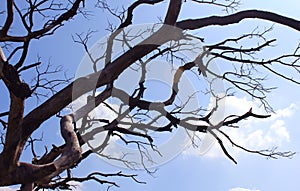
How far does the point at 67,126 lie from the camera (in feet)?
12.4

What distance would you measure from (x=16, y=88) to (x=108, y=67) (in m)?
1.05

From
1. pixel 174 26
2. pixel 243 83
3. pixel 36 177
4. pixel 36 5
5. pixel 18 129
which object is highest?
pixel 36 5

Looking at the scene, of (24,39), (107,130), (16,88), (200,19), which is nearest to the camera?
(16,88)

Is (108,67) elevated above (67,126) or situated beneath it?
elevated above

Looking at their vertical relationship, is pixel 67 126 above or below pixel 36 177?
above

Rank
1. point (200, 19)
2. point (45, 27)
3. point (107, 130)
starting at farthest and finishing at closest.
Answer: point (107, 130) → point (45, 27) → point (200, 19)

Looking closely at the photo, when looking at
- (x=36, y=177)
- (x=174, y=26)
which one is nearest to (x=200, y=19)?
(x=174, y=26)

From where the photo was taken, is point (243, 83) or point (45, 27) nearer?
point (45, 27)

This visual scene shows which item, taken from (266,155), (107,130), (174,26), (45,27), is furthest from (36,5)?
(266,155)

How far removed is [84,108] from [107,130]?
6.58ft

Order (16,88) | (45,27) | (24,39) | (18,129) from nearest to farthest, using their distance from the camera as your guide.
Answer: (16,88) → (18,129) → (24,39) → (45,27)

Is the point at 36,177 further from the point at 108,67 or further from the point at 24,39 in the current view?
the point at 24,39

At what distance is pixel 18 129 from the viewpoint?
374 cm

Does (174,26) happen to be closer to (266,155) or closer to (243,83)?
(243,83)
